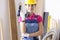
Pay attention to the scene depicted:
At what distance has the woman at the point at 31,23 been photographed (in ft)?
4.17

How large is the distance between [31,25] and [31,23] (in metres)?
Result: 0.02

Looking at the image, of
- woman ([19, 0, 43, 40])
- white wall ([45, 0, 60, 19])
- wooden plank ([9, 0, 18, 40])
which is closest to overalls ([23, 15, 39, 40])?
woman ([19, 0, 43, 40])

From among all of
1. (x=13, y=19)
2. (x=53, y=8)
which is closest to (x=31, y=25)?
(x=13, y=19)

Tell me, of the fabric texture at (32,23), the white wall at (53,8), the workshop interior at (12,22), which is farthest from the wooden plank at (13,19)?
the white wall at (53,8)

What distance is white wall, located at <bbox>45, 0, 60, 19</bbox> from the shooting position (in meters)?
1.61

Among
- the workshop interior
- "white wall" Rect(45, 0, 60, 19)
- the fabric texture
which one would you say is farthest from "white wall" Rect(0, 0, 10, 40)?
"white wall" Rect(45, 0, 60, 19)

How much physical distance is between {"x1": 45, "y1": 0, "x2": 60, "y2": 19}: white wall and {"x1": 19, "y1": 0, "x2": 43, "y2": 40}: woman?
41cm

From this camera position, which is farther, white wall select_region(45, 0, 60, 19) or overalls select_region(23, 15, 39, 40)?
white wall select_region(45, 0, 60, 19)

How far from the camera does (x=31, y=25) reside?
4.20ft

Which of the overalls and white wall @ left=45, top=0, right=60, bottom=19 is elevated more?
white wall @ left=45, top=0, right=60, bottom=19

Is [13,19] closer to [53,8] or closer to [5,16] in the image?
[5,16]

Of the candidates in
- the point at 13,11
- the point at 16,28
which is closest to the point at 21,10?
the point at 13,11

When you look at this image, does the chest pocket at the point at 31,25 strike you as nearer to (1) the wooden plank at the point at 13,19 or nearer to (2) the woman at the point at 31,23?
(2) the woman at the point at 31,23

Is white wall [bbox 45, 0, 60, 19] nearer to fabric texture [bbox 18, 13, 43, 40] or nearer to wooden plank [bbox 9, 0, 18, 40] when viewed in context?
fabric texture [bbox 18, 13, 43, 40]
